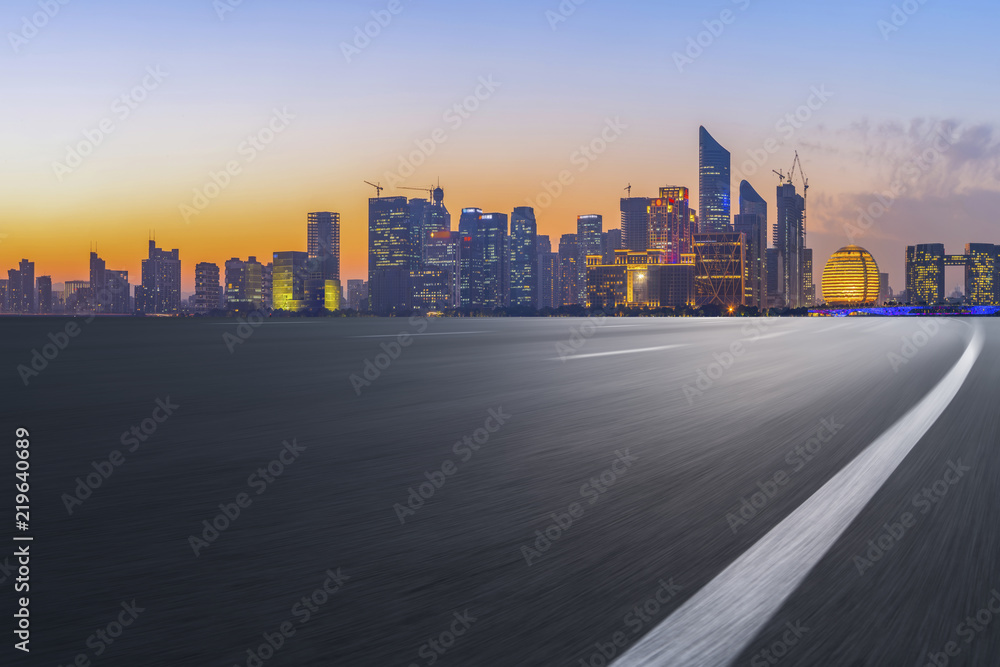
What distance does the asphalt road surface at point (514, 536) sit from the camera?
279 centimetres

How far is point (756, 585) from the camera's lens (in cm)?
335

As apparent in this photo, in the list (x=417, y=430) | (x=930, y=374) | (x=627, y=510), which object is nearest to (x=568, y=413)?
(x=417, y=430)

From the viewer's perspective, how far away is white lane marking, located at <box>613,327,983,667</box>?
2.71 metres

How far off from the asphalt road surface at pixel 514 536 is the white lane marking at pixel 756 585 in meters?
0.01

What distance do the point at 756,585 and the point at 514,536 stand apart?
1231mm

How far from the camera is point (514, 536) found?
13.4 ft

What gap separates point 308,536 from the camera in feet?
13.4

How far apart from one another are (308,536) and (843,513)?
2.96 meters

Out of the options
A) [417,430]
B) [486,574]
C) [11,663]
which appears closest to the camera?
[11,663]

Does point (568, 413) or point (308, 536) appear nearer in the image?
point (308, 536)

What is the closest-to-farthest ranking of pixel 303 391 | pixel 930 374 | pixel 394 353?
pixel 303 391 → pixel 930 374 → pixel 394 353

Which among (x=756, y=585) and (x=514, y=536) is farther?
(x=514, y=536)

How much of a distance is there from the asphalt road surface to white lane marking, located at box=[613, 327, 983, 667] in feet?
0.05

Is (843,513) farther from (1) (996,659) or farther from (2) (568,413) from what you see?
(2) (568,413)
